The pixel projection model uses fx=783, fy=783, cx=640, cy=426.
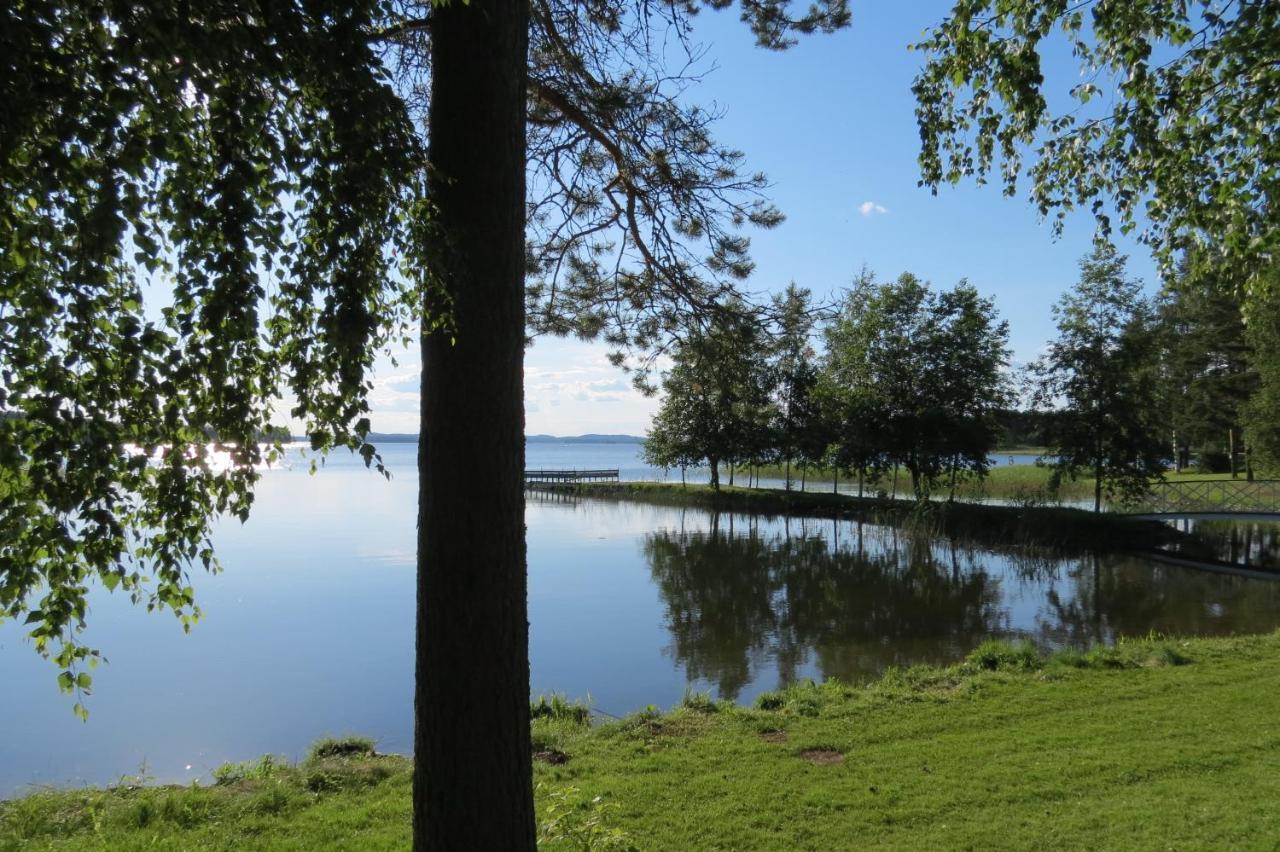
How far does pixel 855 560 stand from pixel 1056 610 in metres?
7.50

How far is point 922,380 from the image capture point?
32562 millimetres

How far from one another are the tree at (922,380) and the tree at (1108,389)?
5.49m

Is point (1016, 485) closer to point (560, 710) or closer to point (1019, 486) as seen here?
point (1019, 486)

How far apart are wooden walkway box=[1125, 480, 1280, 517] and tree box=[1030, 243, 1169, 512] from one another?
0.72 meters

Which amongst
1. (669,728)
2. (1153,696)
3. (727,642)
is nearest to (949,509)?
(727,642)

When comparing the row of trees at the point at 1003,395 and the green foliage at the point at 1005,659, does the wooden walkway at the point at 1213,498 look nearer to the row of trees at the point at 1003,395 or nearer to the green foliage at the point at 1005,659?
the row of trees at the point at 1003,395

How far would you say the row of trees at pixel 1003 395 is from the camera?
25.5 metres

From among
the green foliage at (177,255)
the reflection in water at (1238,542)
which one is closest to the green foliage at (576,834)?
the green foliage at (177,255)

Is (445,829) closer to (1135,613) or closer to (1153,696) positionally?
(1153,696)

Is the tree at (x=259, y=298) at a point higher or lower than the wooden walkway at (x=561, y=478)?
higher

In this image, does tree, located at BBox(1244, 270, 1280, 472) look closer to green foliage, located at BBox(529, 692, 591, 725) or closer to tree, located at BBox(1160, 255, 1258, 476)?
tree, located at BBox(1160, 255, 1258, 476)

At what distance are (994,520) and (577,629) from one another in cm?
1761

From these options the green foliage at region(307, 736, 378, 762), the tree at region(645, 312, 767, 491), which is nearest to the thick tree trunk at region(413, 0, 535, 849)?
the tree at region(645, 312, 767, 491)

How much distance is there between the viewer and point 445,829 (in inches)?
116
